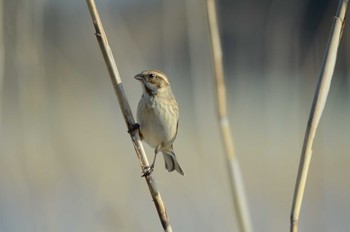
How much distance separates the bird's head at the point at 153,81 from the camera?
2354 millimetres

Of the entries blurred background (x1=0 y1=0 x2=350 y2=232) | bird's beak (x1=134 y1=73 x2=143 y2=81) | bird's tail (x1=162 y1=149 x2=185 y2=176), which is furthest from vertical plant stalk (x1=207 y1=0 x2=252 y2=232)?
bird's tail (x1=162 y1=149 x2=185 y2=176)

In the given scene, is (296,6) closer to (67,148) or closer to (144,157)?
(67,148)

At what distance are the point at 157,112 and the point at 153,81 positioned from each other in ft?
0.34

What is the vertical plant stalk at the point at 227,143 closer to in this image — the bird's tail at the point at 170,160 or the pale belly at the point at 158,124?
the pale belly at the point at 158,124

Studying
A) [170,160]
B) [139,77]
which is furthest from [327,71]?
[170,160]

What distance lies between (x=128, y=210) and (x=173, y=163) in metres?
0.53

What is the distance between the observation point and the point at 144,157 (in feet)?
5.06

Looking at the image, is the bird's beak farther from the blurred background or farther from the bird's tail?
the bird's tail

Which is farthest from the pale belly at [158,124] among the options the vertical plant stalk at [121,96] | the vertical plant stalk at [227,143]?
the vertical plant stalk at [227,143]

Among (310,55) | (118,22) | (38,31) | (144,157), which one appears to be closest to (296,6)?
(310,55)

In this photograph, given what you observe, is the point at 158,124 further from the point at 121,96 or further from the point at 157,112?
the point at 121,96

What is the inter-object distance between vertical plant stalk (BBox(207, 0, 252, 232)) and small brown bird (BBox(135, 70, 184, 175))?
0.93 metres

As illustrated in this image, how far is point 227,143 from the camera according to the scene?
1353 mm

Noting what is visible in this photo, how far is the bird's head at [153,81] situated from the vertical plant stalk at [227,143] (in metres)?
1.00
